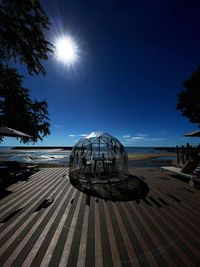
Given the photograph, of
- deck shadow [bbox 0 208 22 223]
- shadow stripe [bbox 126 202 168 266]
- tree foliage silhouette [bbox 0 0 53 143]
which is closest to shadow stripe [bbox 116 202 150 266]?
shadow stripe [bbox 126 202 168 266]

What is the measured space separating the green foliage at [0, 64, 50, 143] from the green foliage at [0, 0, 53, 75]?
180 inches

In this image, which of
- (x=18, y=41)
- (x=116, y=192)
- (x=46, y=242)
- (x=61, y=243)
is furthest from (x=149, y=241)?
(x=18, y=41)

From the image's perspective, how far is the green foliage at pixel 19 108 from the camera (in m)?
12.1

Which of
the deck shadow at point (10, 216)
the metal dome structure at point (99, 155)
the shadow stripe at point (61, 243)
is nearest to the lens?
the shadow stripe at point (61, 243)

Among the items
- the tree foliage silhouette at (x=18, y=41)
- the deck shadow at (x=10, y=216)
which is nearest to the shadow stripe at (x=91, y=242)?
the deck shadow at (x=10, y=216)

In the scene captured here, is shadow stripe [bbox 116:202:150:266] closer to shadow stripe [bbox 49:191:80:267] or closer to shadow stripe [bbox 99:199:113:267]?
shadow stripe [bbox 99:199:113:267]

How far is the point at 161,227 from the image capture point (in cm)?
313

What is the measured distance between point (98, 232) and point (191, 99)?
1900 centimetres

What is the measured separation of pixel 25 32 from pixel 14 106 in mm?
9370

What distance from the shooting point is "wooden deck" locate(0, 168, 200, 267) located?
2.24 metres

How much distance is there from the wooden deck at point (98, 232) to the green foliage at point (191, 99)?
14576 millimetres

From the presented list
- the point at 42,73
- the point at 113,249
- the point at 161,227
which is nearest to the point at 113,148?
the point at 161,227

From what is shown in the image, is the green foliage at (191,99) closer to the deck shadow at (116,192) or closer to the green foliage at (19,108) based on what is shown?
the deck shadow at (116,192)

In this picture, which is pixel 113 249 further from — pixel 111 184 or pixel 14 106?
pixel 14 106
